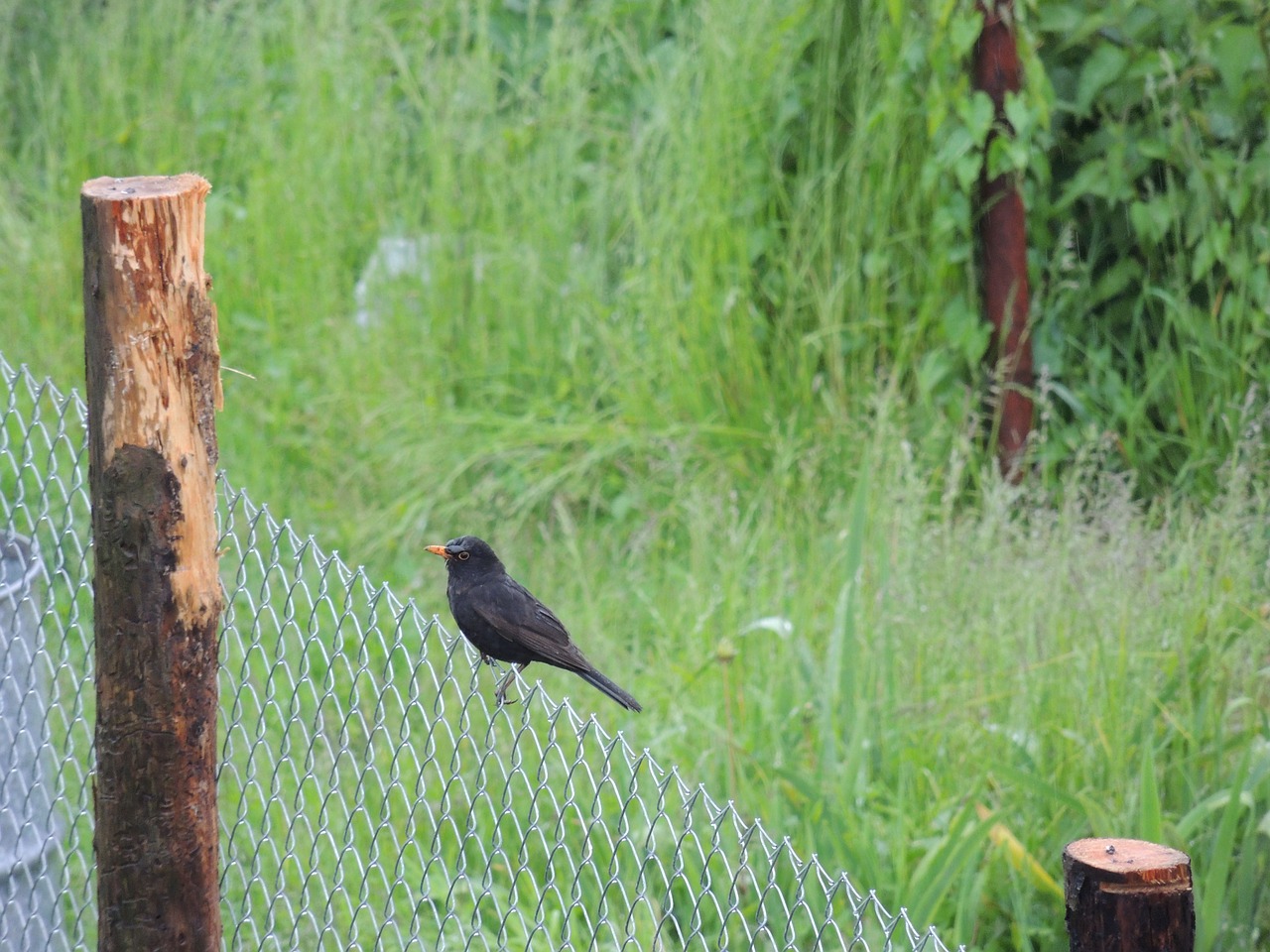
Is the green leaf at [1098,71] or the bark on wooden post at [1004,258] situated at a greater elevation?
the green leaf at [1098,71]

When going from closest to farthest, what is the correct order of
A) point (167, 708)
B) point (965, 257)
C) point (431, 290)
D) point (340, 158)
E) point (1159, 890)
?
1. point (1159, 890)
2. point (167, 708)
3. point (965, 257)
4. point (431, 290)
5. point (340, 158)

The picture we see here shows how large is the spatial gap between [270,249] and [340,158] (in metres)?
0.51

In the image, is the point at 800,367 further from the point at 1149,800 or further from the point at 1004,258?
→ the point at 1149,800

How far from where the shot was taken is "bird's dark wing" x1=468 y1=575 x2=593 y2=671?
9.55 ft

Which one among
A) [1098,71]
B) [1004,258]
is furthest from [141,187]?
[1098,71]

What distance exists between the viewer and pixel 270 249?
20.4ft

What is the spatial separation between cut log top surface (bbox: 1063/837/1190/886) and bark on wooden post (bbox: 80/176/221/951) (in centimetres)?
→ 124

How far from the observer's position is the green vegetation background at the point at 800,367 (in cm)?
348

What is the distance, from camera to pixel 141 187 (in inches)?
85.7

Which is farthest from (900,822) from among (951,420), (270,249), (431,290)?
(270,249)

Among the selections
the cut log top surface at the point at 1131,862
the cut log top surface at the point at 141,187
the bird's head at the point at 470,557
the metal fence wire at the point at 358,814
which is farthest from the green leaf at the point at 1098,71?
the cut log top surface at the point at 1131,862

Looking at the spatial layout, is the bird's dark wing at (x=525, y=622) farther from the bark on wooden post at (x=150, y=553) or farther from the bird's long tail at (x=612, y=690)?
the bark on wooden post at (x=150, y=553)

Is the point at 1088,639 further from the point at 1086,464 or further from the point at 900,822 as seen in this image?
the point at 1086,464

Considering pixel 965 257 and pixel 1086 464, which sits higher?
pixel 965 257
